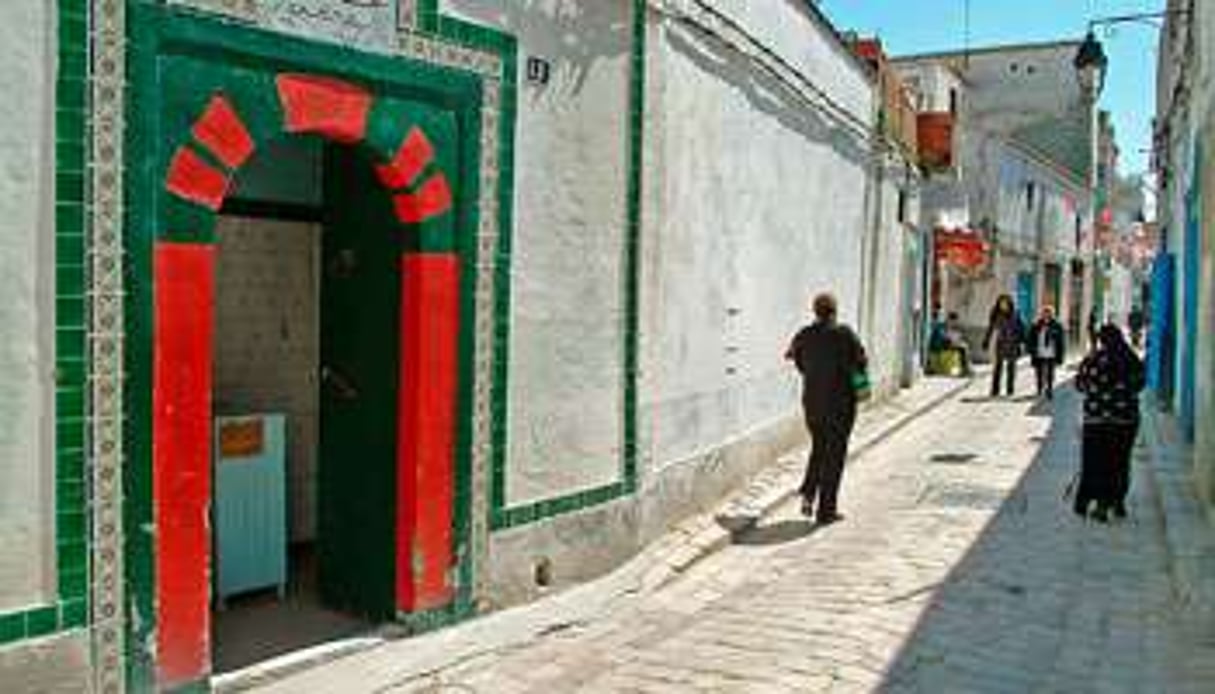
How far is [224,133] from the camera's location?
4859mm

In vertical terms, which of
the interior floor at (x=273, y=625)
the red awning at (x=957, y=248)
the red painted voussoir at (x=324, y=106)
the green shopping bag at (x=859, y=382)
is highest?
the red awning at (x=957, y=248)

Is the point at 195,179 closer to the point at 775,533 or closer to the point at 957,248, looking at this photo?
the point at 775,533

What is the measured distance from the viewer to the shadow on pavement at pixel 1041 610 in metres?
5.73

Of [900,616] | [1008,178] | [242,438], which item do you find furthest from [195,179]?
[1008,178]

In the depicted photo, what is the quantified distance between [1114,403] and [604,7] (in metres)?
4.90

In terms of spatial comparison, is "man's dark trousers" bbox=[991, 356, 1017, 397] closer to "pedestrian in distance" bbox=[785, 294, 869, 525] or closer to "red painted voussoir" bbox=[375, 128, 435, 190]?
"pedestrian in distance" bbox=[785, 294, 869, 525]

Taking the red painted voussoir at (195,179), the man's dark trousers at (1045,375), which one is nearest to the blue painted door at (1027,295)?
the man's dark trousers at (1045,375)

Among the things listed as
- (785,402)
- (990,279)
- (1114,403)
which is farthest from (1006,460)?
(990,279)

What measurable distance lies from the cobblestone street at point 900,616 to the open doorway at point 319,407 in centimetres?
83

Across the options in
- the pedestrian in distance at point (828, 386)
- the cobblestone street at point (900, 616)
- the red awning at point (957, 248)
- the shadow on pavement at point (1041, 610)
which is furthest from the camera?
the red awning at point (957, 248)

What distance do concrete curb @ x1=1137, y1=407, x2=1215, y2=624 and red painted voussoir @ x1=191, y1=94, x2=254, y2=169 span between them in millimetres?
5352

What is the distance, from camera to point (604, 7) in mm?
7039

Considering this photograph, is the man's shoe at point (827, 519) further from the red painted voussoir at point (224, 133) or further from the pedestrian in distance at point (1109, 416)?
the red painted voussoir at point (224, 133)

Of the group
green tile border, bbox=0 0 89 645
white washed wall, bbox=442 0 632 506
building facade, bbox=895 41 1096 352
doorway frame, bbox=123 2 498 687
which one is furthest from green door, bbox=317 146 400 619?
building facade, bbox=895 41 1096 352
